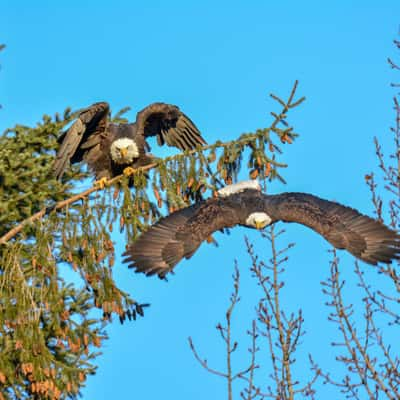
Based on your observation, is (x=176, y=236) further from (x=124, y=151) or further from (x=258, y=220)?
(x=124, y=151)

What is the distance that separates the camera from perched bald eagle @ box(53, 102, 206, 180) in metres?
9.09

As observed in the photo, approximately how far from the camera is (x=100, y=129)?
31.3ft

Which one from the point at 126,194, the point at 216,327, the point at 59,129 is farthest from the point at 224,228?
the point at 59,129

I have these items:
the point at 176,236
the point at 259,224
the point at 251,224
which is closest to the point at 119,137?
the point at 176,236

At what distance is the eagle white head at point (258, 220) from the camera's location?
793 centimetres

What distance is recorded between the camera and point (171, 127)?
9844mm

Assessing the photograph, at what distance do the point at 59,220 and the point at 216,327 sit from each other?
227cm

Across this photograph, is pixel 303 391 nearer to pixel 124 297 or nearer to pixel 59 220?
pixel 124 297

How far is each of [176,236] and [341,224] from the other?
1503 mm

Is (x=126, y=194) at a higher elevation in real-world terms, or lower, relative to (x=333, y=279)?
higher

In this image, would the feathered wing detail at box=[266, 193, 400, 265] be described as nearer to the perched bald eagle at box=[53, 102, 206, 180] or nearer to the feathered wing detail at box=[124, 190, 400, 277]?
the feathered wing detail at box=[124, 190, 400, 277]

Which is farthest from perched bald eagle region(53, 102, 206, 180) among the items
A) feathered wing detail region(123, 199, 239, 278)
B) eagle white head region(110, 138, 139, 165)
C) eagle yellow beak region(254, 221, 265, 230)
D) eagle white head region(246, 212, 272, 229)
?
eagle yellow beak region(254, 221, 265, 230)

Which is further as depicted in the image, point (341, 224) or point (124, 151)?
point (124, 151)

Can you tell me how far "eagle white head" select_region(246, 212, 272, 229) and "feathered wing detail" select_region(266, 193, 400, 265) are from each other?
19cm
